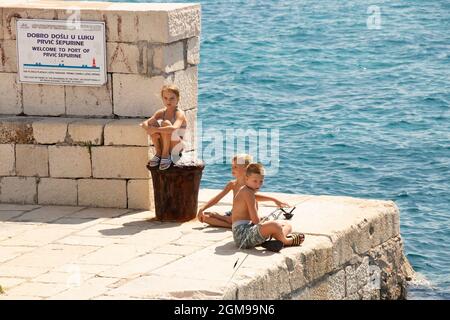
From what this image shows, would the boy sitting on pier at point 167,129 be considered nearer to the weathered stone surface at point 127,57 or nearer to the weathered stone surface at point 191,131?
the weathered stone surface at point 127,57

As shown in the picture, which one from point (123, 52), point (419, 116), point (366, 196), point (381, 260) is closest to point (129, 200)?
point (123, 52)

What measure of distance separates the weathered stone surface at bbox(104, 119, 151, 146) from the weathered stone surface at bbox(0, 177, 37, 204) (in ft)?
3.50

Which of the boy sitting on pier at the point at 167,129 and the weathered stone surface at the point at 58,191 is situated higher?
the boy sitting on pier at the point at 167,129

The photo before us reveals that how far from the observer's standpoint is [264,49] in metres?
36.2

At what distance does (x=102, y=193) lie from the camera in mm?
13242

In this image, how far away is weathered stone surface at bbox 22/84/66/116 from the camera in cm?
1346

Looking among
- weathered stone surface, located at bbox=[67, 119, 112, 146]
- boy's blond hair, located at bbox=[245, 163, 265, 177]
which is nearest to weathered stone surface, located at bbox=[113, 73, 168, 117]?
weathered stone surface, located at bbox=[67, 119, 112, 146]

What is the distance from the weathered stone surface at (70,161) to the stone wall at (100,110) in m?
0.01

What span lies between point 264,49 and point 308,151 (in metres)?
12.2

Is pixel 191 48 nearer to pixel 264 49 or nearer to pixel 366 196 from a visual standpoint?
pixel 366 196

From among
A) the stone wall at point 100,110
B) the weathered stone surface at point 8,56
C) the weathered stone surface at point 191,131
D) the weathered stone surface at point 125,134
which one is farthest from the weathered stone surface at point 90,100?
the weathered stone surface at point 191,131

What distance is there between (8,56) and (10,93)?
0.41 meters

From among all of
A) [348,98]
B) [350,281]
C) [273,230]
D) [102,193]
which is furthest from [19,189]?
[348,98]

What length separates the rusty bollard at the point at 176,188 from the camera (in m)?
12.4
